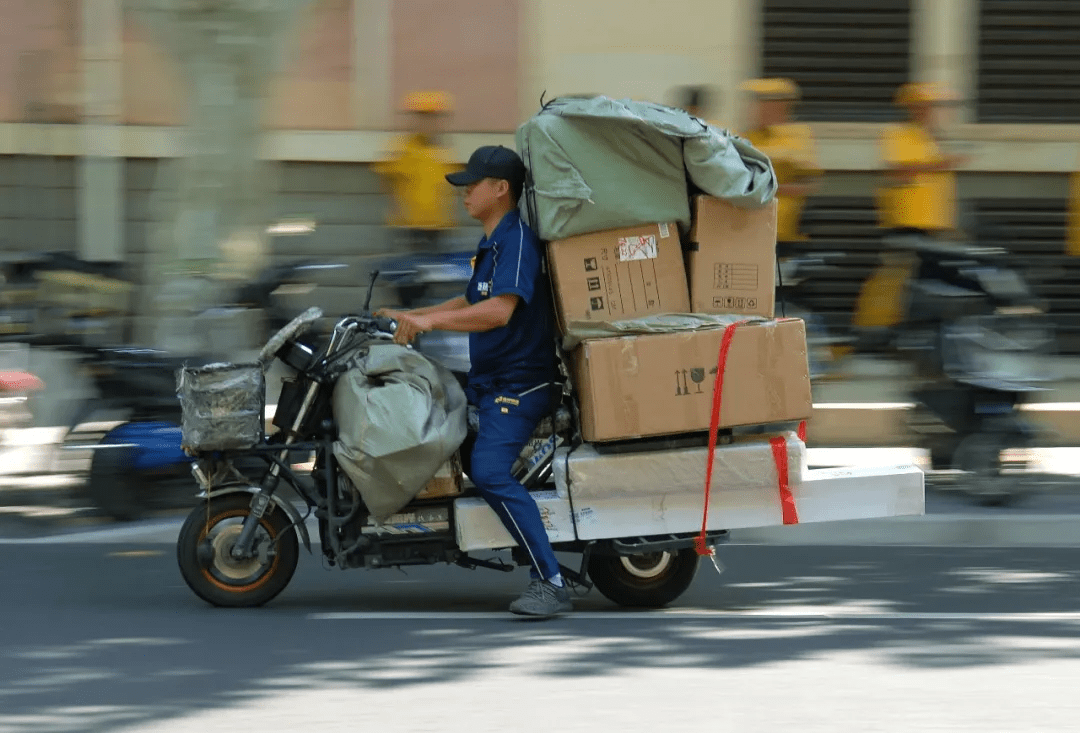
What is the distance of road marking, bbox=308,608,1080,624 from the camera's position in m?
6.57

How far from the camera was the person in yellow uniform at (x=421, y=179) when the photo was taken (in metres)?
10.5

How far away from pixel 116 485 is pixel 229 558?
6.90 ft

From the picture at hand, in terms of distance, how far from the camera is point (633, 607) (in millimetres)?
6832

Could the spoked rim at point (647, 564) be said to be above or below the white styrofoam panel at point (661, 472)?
below

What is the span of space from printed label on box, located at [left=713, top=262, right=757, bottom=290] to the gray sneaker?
1.29 metres

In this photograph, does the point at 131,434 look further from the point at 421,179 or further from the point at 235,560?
the point at 421,179

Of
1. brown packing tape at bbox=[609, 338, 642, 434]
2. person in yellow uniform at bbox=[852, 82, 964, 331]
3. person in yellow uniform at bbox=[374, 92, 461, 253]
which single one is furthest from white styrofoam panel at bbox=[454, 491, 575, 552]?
person in yellow uniform at bbox=[374, 92, 461, 253]

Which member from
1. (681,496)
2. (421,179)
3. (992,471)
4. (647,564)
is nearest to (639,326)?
(681,496)

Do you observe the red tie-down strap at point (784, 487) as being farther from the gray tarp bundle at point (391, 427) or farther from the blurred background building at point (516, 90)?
the blurred background building at point (516, 90)

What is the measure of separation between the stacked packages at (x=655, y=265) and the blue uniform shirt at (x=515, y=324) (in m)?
0.08

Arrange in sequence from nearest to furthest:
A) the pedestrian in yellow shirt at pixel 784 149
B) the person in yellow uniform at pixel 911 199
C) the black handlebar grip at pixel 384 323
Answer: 1. the black handlebar grip at pixel 384 323
2. the person in yellow uniform at pixel 911 199
3. the pedestrian in yellow shirt at pixel 784 149

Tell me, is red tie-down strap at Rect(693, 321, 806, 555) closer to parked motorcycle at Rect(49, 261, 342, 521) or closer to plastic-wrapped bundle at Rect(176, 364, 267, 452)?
plastic-wrapped bundle at Rect(176, 364, 267, 452)

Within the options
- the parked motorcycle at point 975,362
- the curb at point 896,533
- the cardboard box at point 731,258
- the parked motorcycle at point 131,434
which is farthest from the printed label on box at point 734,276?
the parked motorcycle at point 131,434

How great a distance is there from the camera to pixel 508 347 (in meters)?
6.48
